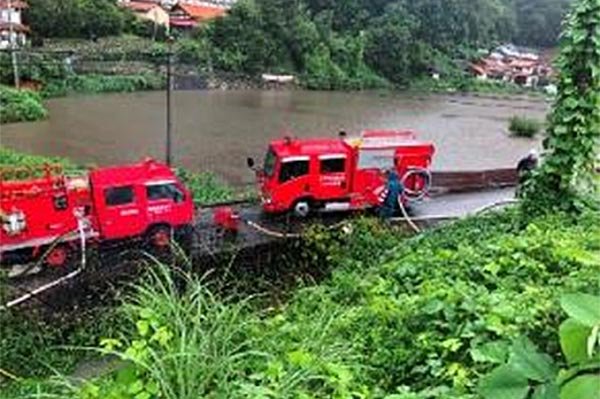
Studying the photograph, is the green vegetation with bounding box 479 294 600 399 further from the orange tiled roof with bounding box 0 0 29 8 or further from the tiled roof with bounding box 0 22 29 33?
the orange tiled roof with bounding box 0 0 29 8

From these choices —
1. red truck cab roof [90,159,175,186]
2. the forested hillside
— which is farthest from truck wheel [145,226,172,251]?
the forested hillside

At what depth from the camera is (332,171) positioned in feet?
47.7

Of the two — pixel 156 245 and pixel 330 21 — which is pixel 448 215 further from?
pixel 330 21

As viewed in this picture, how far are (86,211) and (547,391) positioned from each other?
36.8 feet

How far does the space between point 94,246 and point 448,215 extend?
6.83 m

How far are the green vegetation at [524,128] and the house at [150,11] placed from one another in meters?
22.5

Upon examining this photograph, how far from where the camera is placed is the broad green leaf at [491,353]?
2.94 m

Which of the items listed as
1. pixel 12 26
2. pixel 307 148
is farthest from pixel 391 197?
pixel 12 26

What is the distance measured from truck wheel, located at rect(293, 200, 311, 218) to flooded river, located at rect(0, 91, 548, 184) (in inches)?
302

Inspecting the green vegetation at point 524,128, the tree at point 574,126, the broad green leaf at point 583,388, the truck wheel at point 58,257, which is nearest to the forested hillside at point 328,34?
the green vegetation at point 524,128

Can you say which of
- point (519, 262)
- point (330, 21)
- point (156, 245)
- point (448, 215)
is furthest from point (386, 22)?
point (519, 262)

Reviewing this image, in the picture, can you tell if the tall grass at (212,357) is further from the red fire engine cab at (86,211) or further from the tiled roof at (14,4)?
the tiled roof at (14,4)

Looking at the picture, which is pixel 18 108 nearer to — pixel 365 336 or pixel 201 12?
pixel 201 12

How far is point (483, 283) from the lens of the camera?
210 inches
